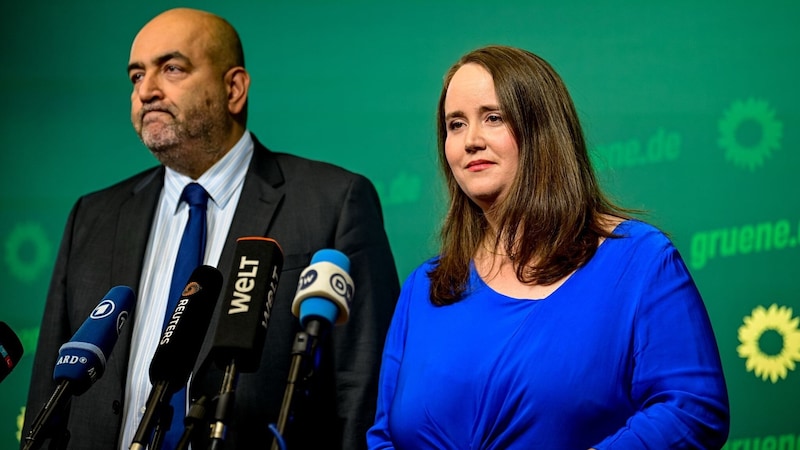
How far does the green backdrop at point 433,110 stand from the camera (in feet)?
11.0

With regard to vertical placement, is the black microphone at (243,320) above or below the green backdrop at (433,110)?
below

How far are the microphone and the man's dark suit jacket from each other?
686 mm

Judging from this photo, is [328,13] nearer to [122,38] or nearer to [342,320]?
[122,38]

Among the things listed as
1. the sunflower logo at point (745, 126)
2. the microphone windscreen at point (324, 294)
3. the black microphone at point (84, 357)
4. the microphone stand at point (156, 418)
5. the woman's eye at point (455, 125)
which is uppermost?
the sunflower logo at point (745, 126)

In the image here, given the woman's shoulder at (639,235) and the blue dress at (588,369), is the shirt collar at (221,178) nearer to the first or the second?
the blue dress at (588,369)

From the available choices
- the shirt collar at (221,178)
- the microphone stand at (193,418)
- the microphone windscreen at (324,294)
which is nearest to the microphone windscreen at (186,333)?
the microphone stand at (193,418)

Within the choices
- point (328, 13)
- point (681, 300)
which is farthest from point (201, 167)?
point (681, 300)

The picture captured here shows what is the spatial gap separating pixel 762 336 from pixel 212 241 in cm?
183

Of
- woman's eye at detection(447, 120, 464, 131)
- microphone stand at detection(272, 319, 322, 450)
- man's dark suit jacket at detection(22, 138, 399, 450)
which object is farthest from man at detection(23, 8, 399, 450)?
microphone stand at detection(272, 319, 322, 450)

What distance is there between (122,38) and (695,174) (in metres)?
2.50

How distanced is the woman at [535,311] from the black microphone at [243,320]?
550 mm

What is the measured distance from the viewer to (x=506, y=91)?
2.46 metres

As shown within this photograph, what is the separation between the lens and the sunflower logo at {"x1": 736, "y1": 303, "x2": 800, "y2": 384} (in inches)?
128

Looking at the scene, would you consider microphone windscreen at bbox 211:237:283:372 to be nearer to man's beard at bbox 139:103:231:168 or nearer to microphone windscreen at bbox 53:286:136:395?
microphone windscreen at bbox 53:286:136:395
